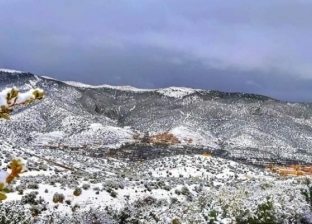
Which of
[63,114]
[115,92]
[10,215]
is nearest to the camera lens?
[10,215]

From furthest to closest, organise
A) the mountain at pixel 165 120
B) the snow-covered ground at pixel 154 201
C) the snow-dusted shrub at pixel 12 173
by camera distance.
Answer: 1. the mountain at pixel 165 120
2. the snow-covered ground at pixel 154 201
3. the snow-dusted shrub at pixel 12 173

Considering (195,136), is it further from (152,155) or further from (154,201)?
(154,201)

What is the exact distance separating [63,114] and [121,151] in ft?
110

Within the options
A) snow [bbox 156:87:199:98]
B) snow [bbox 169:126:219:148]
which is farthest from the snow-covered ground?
snow [bbox 156:87:199:98]

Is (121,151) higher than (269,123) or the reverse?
the reverse

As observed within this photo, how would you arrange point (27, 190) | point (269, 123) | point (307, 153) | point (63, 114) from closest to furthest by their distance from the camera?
point (27, 190)
point (307, 153)
point (63, 114)
point (269, 123)

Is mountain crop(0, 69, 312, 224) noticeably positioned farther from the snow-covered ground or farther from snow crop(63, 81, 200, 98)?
snow crop(63, 81, 200, 98)

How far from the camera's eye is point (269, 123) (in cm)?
11925

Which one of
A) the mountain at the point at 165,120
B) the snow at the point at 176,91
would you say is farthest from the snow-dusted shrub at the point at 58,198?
the snow at the point at 176,91

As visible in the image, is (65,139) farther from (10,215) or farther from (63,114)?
(10,215)

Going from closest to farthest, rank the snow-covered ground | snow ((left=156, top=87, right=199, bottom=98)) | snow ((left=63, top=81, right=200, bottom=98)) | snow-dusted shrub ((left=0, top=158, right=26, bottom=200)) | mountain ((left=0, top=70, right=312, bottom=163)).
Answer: snow-dusted shrub ((left=0, top=158, right=26, bottom=200)) → the snow-covered ground → mountain ((left=0, top=70, right=312, bottom=163)) → snow ((left=156, top=87, right=199, bottom=98)) → snow ((left=63, top=81, right=200, bottom=98))

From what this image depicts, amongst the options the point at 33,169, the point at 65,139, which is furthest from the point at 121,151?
the point at 33,169

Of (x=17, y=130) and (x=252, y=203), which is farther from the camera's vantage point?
(x=17, y=130)

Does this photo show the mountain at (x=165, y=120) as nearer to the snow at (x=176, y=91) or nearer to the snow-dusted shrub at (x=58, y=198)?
the snow at (x=176, y=91)
